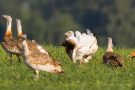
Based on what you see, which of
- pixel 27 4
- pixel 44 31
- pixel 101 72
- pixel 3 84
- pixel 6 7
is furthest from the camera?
pixel 27 4

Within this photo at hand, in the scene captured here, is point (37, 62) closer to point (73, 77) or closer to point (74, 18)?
point (73, 77)

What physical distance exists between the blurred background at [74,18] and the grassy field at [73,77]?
48.7m

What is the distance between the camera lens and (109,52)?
68.8 ft

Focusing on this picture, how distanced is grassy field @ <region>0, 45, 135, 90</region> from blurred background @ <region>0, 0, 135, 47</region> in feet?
160

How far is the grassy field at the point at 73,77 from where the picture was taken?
51.7 feet

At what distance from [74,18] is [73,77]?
7294 centimetres

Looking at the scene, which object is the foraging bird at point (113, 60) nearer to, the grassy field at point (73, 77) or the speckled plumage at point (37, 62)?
the grassy field at point (73, 77)

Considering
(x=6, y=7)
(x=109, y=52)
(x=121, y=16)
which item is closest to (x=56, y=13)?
(x=6, y=7)

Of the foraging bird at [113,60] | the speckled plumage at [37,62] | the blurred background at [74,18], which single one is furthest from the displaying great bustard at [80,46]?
the blurred background at [74,18]

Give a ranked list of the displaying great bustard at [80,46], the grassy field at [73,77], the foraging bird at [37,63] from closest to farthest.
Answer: the grassy field at [73,77], the foraging bird at [37,63], the displaying great bustard at [80,46]

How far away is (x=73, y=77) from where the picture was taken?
17406mm

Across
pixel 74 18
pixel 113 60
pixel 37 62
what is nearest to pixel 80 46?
pixel 113 60

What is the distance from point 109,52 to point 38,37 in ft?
172

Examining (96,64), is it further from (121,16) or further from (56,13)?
(56,13)
